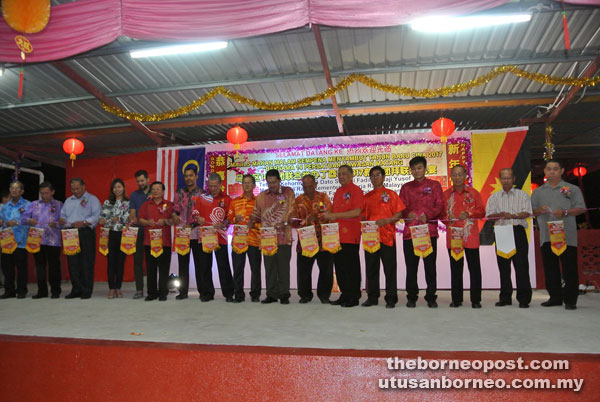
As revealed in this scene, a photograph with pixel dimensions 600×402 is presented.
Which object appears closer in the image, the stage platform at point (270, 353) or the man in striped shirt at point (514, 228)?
the stage platform at point (270, 353)

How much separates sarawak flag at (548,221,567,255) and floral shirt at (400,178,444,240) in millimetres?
1007

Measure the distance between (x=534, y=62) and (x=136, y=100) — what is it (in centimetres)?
595

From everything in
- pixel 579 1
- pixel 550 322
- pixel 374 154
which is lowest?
pixel 550 322

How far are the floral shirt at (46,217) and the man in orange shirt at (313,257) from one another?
296 cm

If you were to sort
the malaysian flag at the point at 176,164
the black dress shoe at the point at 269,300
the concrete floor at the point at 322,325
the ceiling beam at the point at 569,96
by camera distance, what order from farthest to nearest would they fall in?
the malaysian flag at the point at 176,164 < the ceiling beam at the point at 569,96 < the black dress shoe at the point at 269,300 < the concrete floor at the point at 322,325

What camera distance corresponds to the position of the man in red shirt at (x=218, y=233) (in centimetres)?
460

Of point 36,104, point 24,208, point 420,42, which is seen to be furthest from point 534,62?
point 36,104

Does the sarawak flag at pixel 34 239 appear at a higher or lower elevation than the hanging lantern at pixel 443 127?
lower

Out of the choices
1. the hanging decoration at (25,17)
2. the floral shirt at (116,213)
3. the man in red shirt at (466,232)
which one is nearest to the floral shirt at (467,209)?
the man in red shirt at (466,232)

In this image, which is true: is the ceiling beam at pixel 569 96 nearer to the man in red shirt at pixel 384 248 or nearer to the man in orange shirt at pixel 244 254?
the man in red shirt at pixel 384 248

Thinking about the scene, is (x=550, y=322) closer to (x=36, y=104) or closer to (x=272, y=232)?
(x=272, y=232)

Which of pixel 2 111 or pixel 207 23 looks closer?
pixel 207 23

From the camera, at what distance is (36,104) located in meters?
7.05

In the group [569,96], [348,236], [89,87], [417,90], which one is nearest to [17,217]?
[89,87]
